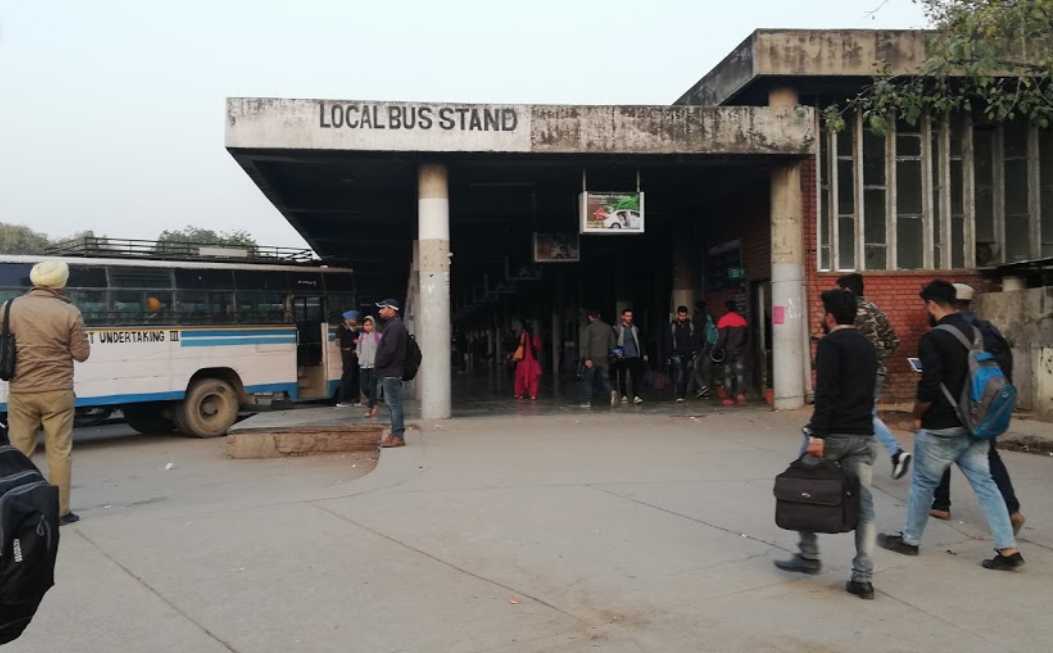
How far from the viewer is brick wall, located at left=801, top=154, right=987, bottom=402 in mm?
13445

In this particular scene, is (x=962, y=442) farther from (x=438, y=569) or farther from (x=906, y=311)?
(x=906, y=311)

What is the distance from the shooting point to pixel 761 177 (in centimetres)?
1442

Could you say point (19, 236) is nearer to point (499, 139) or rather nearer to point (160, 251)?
point (160, 251)

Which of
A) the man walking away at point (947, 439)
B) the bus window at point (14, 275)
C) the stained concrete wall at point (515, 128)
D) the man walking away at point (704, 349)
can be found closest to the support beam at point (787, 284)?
the stained concrete wall at point (515, 128)

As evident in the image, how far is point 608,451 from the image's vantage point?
9.62 m

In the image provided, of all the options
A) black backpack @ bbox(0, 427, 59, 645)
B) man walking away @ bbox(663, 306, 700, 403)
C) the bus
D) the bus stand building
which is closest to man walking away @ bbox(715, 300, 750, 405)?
the bus stand building

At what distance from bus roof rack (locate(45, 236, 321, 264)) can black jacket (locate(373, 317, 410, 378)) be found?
558 cm

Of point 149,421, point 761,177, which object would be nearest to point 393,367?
point 149,421

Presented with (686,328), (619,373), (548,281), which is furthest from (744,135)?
(548,281)

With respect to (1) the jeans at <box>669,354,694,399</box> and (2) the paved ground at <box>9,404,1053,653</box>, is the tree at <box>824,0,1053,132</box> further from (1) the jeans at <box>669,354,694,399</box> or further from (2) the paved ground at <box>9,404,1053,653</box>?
(1) the jeans at <box>669,354,694,399</box>

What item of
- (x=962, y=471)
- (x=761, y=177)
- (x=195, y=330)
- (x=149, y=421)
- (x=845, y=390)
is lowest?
(x=149, y=421)

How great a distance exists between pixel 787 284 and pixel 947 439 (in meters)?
7.97

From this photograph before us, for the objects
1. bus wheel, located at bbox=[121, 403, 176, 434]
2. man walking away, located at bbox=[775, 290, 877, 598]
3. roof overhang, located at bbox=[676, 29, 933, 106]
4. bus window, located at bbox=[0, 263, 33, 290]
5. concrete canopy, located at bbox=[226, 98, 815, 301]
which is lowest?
bus wheel, located at bbox=[121, 403, 176, 434]

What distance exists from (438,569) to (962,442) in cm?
344
